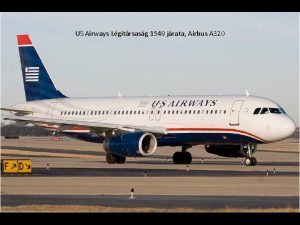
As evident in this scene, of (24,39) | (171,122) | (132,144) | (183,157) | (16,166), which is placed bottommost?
(183,157)

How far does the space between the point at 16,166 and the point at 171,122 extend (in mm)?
14128

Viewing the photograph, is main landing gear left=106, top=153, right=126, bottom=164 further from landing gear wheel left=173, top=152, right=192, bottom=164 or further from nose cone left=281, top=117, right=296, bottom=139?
nose cone left=281, top=117, right=296, bottom=139

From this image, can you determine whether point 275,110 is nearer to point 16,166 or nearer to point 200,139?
point 200,139

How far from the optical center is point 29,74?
72125 millimetres

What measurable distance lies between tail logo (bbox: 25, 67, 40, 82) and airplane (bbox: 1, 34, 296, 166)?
13.9ft

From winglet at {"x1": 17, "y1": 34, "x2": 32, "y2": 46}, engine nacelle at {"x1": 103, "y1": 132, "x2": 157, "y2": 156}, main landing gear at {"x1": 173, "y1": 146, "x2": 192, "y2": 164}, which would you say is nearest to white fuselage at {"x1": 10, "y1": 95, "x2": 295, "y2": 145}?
engine nacelle at {"x1": 103, "y1": 132, "x2": 157, "y2": 156}

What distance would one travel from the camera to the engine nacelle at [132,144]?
5619cm

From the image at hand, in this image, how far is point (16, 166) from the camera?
48719 millimetres

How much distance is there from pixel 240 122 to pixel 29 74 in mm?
22261

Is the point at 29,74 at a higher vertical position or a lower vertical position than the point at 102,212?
higher

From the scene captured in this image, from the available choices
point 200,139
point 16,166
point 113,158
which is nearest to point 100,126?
point 113,158
